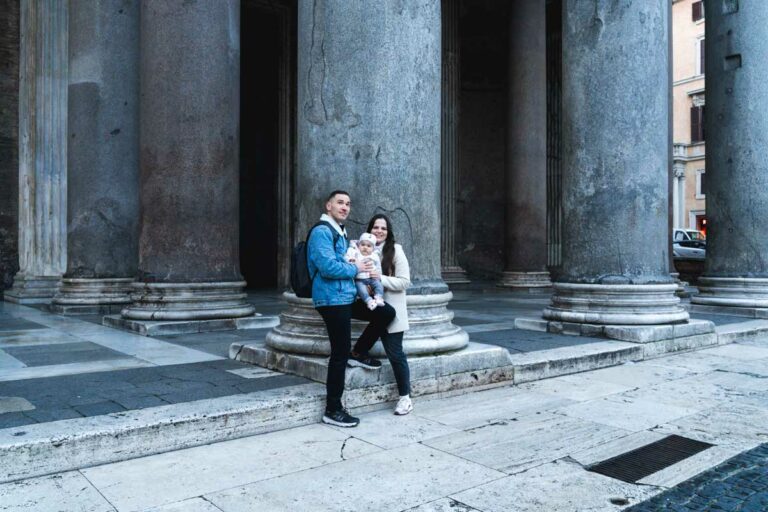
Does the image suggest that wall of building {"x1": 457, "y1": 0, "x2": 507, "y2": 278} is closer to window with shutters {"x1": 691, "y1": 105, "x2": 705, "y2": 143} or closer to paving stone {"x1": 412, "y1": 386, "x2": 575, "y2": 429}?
paving stone {"x1": 412, "y1": 386, "x2": 575, "y2": 429}

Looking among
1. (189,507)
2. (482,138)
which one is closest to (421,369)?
(189,507)

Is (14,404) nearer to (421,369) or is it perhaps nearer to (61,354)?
(61,354)

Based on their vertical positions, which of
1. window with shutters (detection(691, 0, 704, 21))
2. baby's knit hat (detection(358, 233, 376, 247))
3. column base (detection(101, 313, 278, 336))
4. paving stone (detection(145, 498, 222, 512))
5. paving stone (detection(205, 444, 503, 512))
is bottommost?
paving stone (detection(205, 444, 503, 512))

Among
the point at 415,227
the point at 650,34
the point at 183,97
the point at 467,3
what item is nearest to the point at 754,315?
the point at 650,34

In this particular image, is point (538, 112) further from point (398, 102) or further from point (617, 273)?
point (398, 102)

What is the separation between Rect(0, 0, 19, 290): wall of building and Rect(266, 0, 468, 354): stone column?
42.8 ft

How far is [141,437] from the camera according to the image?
4305mm

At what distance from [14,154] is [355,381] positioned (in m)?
14.8

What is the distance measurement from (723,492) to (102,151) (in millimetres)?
10457

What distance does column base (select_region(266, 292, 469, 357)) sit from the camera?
5941 mm

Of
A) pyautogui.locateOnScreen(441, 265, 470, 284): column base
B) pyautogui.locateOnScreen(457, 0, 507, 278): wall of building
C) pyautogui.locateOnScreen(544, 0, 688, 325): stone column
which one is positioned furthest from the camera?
pyautogui.locateOnScreen(457, 0, 507, 278): wall of building

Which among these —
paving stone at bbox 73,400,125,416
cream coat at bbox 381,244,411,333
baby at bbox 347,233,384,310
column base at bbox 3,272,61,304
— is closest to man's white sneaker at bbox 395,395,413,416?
cream coat at bbox 381,244,411,333

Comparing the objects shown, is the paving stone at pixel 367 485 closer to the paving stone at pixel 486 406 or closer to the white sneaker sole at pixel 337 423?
the white sneaker sole at pixel 337 423

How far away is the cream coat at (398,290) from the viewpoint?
5363 mm
